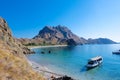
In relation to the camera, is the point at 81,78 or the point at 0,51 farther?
the point at 81,78

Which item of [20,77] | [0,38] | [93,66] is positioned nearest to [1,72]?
[20,77]

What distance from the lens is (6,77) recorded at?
7859mm

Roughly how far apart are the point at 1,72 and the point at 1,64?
55 centimetres

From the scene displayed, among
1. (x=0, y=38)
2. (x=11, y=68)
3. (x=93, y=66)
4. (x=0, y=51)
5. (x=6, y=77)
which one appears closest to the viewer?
(x=6, y=77)

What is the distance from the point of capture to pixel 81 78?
162 ft

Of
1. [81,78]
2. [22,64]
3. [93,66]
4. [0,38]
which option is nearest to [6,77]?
[22,64]

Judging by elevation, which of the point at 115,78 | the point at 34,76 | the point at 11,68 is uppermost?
the point at 11,68

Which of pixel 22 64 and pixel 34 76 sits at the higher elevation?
pixel 22 64

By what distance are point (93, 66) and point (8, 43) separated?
198 feet

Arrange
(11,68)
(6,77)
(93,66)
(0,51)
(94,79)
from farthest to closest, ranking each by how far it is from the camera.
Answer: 1. (93,66)
2. (94,79)
3. (0,51)
4. (11,68)
5. (6,77)

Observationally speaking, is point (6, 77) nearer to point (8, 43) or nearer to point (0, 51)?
point (0, 51)

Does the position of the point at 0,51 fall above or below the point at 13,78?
above

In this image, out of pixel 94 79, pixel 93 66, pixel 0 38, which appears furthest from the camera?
pixel 93 66

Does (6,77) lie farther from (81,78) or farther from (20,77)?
(81,78)
